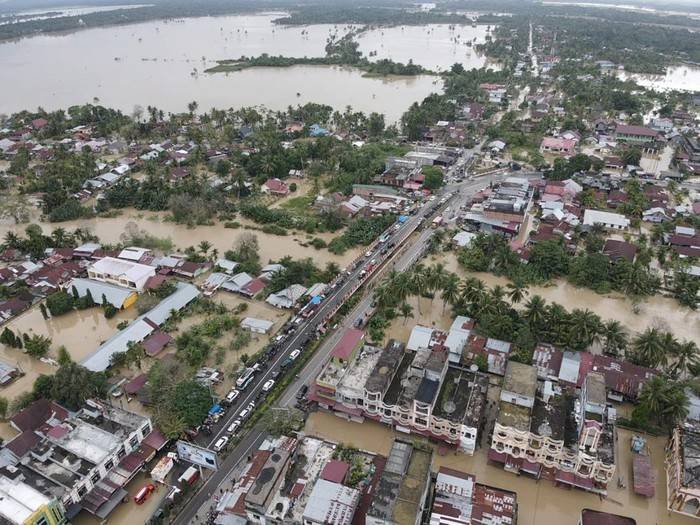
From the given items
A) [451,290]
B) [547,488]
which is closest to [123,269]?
[451,290]

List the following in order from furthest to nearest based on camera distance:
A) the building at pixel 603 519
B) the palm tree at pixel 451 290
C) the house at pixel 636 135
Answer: the house at pixel 636 135
the palm tree at pixel 451 290
the building at pixel 603 519

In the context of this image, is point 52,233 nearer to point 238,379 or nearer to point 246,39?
point 238,379

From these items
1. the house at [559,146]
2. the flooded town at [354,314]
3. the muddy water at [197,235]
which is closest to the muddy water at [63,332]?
the flooded town at [354,314]

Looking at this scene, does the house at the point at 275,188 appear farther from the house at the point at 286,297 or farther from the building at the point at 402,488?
the building at the point at 402,488

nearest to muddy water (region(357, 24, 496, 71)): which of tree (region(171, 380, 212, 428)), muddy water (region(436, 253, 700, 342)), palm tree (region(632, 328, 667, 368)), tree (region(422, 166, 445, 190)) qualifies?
tree (region(422, 166, 445, 190))

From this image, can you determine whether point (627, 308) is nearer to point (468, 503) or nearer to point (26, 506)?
point (468, 503)

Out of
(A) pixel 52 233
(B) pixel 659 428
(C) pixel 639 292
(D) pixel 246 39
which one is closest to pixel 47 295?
(A) pixel 52 233
